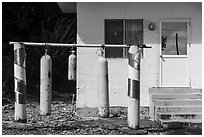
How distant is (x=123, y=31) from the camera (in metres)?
10.9

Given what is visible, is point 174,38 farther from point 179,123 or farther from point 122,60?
point 179,123

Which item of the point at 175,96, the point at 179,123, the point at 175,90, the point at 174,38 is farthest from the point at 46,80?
the point at 174,38

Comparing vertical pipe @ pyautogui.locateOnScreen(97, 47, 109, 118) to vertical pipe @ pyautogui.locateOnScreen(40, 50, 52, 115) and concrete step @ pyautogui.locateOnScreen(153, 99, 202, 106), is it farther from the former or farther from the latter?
concrete step @ pyautogui.locateOnScreen(153, 99, 202, 106)

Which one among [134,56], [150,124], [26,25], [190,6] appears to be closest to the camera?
[134,56]

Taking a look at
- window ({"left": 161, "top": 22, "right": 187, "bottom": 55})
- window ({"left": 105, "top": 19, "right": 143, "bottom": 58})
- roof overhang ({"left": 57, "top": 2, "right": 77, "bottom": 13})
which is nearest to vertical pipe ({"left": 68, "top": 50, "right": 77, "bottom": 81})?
window ({"left": 105, "top": 19, "right": 143, "bottom": 58})

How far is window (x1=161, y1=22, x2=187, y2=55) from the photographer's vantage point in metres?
10.9

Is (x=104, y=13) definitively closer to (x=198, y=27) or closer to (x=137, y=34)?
(x=137, y=34)

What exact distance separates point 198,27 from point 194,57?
834 mm

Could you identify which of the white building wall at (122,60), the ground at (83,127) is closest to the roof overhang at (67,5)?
the white building wall at (122,60)

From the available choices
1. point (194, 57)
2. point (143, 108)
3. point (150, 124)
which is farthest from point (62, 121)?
point (194, 57)

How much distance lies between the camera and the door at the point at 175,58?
1091 cm

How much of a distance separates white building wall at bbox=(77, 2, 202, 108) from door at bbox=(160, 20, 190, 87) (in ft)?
0.49

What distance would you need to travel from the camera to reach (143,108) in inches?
427

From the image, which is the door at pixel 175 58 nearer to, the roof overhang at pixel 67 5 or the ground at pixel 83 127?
the ground at pixel 83 127
